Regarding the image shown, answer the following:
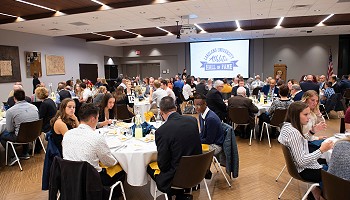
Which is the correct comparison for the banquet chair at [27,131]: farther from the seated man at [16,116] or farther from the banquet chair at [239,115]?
the banquet chair at [239,115]

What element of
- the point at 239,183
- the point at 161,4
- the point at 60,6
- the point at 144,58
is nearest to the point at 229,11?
the point at 161,4

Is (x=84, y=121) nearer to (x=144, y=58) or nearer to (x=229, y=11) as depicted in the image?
(x=229, y=11)

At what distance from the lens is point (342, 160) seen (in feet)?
6.42

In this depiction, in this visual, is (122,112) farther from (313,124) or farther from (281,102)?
(313,124)

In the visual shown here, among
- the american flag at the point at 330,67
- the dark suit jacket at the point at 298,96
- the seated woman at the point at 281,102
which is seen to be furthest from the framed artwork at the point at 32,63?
the american flag at the point at 330,67

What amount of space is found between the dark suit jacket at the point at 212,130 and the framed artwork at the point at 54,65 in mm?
11343

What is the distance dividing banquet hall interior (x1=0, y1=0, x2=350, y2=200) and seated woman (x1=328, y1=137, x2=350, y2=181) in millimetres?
1597

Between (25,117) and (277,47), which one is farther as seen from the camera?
(277,47)

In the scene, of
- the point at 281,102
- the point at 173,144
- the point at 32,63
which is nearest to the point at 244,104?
the point at 281,102

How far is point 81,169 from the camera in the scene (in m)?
2.27

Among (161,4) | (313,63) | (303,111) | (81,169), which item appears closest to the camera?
(81,169)

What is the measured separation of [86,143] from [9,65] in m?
10.3

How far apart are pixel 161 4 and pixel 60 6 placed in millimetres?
3021

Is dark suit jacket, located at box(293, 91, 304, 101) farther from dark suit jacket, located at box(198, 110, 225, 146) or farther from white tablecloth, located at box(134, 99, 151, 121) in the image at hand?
white tablecloth, located at box(134, 99, 151, 121)
